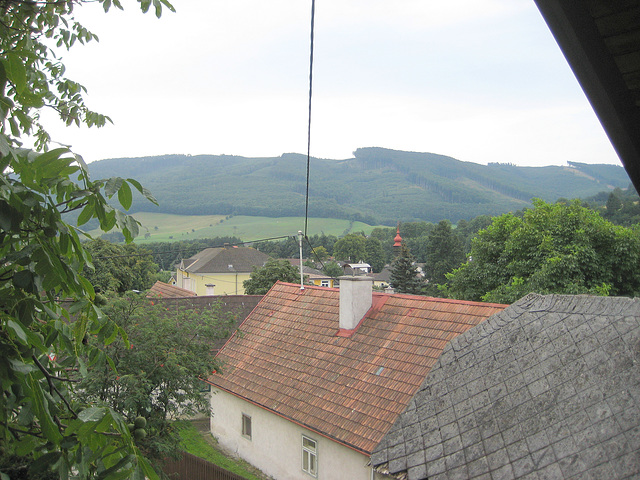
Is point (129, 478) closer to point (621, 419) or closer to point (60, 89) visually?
point (60, 89)

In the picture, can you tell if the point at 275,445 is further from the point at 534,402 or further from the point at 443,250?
the point at 443,250

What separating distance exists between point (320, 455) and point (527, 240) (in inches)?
809

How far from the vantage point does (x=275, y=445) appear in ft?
48.4

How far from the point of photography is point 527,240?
2930 cm

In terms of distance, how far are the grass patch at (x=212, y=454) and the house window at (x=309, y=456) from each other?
1.98m

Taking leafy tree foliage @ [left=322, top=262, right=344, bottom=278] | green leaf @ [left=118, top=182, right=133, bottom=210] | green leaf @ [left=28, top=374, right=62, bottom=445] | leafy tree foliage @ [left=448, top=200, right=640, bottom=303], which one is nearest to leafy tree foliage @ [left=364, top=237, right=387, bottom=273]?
leafy tree foliage @ [left=322, top=262, right=344, bottom=278]

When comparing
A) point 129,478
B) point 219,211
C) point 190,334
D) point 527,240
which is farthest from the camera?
point 219,211

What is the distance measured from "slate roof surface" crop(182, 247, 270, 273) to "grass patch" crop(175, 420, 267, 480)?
6288cm

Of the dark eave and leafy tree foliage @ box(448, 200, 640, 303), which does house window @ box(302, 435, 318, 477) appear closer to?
the dark eave

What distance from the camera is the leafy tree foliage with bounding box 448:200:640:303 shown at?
88.1 feet

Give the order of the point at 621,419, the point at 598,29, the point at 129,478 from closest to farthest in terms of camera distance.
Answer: the point at 598,29
the point at 129,478
the point at 621,419

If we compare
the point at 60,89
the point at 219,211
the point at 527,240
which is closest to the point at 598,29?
the point at 60,89

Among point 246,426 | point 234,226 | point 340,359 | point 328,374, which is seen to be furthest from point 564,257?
point 234,226

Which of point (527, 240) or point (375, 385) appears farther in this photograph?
point (527, 240)
